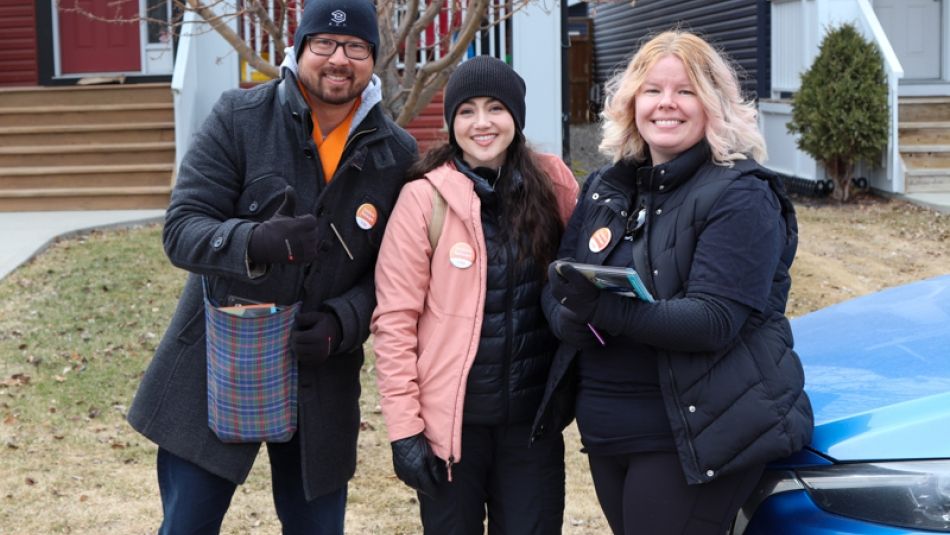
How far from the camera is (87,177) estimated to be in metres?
12.4

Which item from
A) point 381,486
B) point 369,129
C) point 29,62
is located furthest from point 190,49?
point 369,129

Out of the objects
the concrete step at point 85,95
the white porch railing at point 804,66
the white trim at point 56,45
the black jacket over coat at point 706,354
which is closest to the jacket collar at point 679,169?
the black jacket over coat at point 706,354

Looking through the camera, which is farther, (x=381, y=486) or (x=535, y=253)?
(x=381, y=486)

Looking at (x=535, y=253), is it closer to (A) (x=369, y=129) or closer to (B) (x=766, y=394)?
(A) (x=369, y=129)

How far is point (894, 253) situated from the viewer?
10039 millimetres

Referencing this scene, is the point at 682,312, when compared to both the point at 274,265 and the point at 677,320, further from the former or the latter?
the point at 274,265

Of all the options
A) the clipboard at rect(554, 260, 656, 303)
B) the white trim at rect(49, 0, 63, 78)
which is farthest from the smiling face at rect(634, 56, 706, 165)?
the white trim at rect(49, 0, 63, 78)

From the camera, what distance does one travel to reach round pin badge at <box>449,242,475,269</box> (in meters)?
3.09

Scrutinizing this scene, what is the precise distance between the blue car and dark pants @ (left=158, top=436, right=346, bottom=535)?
1155 mm

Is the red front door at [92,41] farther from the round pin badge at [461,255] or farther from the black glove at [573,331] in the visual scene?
the black glove at [573,331]

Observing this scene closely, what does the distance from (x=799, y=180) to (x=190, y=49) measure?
6.90 m

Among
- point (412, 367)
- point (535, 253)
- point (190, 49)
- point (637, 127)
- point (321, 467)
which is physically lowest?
point (321, 467)

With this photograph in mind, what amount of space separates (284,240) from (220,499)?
82cm

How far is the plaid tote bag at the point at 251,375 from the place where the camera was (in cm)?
304
